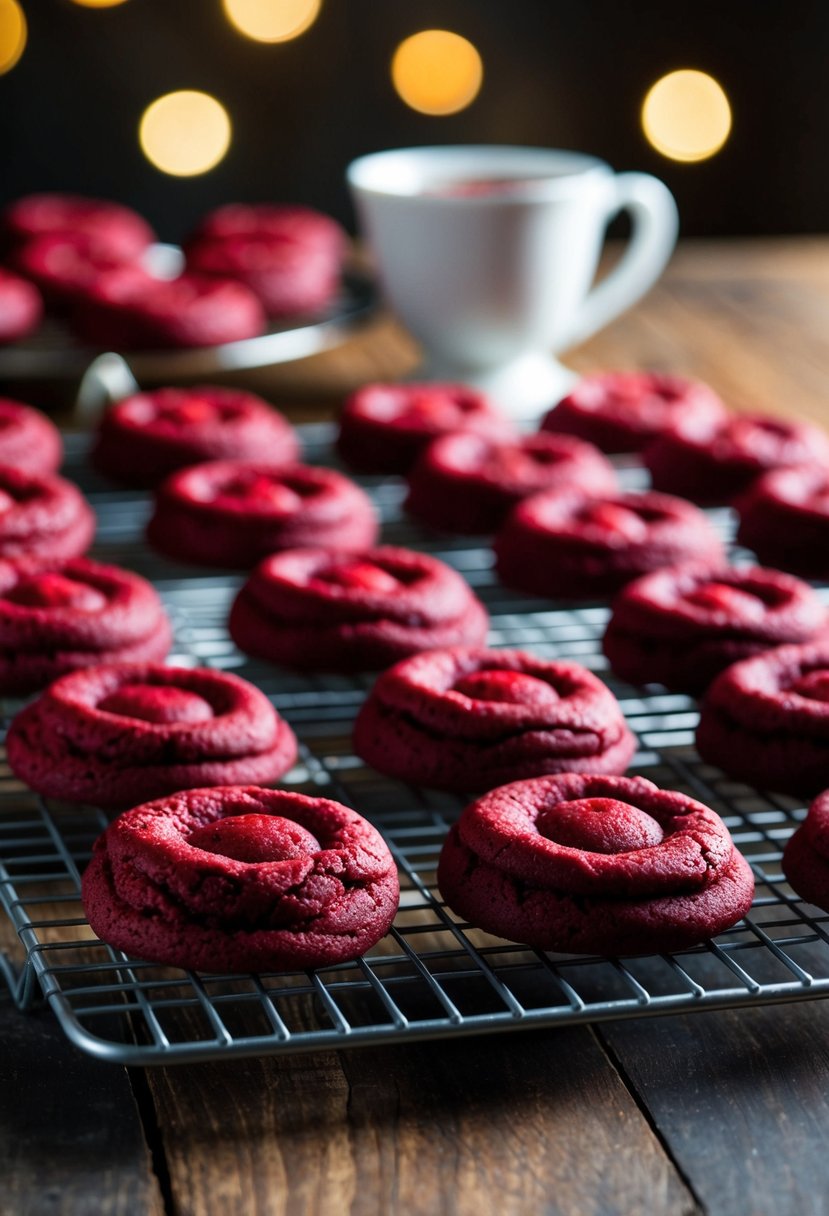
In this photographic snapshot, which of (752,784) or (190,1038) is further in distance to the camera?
(752,784)

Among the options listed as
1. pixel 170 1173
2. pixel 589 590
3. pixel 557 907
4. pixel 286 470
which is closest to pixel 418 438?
pixel 286 470

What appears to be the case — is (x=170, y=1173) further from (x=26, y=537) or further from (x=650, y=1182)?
(x=26, y=537)

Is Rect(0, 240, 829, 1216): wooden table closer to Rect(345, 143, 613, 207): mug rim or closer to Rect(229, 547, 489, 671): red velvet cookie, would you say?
Rect(229, 547, 489, 671): red velvet cookie

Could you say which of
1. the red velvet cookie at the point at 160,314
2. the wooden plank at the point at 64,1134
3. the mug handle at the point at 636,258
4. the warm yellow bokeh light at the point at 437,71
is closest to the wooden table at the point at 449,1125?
the wooden plank at the point at 64,1134

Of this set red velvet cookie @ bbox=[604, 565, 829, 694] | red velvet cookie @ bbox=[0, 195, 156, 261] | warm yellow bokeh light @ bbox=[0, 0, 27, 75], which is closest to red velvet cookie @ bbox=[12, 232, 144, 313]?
red velvet cookie @ bbox=[0, 195, 156, 261]

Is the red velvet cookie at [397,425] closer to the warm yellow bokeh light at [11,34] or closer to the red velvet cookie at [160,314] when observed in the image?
the red velvet cookie at [160,314]

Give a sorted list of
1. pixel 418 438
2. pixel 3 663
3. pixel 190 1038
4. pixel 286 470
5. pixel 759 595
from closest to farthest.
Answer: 1. pixel 190 1038
2. pixel 3 663
3. pixel 759 595
4. pixel 286 470
5. pixel 418 438

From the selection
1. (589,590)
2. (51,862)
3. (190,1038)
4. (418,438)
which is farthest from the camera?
(418,438)
